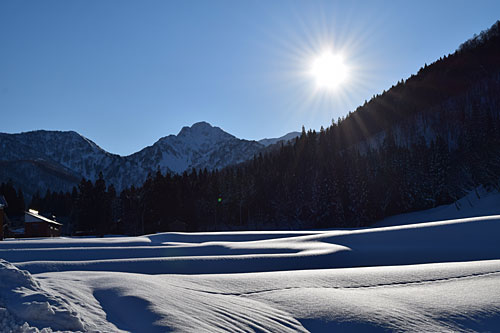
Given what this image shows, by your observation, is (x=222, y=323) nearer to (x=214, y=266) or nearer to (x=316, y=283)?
(x=316, y=283)

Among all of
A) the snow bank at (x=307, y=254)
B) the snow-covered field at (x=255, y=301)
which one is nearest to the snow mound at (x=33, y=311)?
the snow-covered field at (x=255, y=301)

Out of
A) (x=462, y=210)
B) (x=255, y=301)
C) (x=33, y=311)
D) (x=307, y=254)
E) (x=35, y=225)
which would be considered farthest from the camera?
(x=462, y=210)

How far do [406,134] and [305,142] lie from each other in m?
31.2

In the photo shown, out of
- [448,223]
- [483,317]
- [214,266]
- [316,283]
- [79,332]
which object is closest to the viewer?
[79,332]

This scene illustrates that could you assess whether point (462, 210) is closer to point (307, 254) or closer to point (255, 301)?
point (307, 254)

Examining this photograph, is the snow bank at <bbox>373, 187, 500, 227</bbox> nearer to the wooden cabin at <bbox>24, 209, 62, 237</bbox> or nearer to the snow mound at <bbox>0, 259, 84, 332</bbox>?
the snow mound at <bbox>0, 259, 84, 332</bbox>

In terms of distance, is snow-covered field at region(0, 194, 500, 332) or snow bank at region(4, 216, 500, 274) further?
snow bank at region(4, 216, 500, 274)

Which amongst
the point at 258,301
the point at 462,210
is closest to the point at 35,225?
the point at 258,301

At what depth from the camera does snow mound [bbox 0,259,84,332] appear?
346cm

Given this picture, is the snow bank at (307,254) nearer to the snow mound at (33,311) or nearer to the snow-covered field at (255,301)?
the snow-covered field at (255,301)

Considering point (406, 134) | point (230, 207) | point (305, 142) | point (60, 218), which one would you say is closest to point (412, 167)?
point (305, 142)

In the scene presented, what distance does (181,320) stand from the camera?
3873 mm

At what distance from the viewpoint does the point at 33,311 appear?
3.60m

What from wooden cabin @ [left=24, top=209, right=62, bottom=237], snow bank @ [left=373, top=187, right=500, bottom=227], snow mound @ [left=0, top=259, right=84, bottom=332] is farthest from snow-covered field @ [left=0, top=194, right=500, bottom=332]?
snow bank @ [left=373, top=187, right=500, bottom=227]
